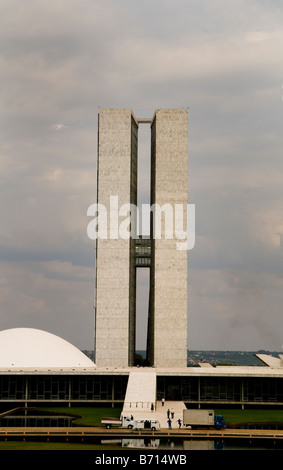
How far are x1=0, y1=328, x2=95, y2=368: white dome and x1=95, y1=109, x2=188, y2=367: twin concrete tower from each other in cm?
627

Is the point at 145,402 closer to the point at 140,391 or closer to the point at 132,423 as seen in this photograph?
the point at 140,391

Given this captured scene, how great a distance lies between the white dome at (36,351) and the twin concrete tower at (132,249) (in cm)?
627

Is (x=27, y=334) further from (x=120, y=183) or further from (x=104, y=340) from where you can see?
(x=120, y=183)

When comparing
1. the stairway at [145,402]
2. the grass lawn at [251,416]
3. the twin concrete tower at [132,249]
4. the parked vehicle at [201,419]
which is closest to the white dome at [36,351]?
the twin concrete tower at [132,249]

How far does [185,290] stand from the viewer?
108688 mm

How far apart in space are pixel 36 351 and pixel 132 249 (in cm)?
2427

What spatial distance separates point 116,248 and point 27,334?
62.0ft

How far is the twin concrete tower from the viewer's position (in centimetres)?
10725

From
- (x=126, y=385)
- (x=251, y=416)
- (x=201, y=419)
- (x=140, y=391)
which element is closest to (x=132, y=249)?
(x=126, y=385)

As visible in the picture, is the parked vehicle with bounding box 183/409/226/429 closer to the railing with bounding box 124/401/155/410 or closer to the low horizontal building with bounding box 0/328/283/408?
the railing with bounding box 124/401/155/410

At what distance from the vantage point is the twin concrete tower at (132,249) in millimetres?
107250

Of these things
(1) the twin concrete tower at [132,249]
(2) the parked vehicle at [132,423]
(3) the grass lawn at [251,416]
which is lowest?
(3) the grass lawn at [251,416]

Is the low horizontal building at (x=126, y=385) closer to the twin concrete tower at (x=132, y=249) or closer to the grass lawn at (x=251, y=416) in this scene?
the grass lawn at (x=251, y=416)
